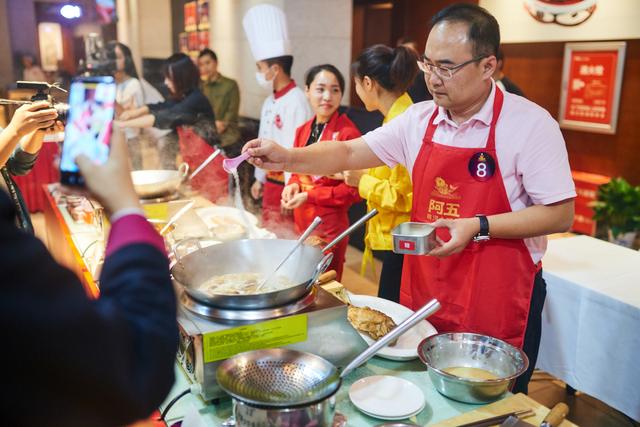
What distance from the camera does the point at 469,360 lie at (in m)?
1.53

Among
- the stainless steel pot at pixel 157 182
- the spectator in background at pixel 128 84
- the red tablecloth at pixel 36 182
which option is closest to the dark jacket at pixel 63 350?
the stainless steel pot at pixel 157 182

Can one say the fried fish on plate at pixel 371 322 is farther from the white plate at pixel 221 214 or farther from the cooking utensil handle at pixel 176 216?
the white plate at pixel 221 214

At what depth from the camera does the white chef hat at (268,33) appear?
4.46 metres

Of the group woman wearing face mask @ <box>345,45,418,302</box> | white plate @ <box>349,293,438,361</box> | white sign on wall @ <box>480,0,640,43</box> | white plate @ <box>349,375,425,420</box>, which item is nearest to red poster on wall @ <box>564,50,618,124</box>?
white sign on wall @ <box>480,0,640,43</box>

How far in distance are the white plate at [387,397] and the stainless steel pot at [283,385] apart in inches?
3.8

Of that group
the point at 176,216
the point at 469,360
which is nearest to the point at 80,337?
the point at 469,360

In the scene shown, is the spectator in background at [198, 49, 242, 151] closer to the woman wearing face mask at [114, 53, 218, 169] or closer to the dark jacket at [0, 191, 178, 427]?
the woman wearing face mask at [114, 53, 218, 169]

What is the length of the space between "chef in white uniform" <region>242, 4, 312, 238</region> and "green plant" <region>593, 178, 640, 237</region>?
2647 millimetres

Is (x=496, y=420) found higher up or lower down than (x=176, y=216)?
lower down

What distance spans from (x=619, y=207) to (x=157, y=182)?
3792 mm

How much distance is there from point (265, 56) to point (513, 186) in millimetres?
3064

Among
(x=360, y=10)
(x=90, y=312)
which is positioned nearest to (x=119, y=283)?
(x=90, y=312)

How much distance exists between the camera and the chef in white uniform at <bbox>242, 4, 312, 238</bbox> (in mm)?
4102

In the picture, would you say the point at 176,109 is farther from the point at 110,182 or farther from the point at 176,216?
the point at 110,182
